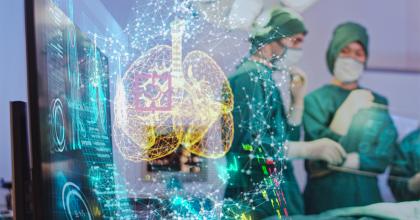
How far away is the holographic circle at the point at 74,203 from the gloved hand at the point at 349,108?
1.99 feet

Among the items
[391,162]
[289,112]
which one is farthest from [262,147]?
[391,162]

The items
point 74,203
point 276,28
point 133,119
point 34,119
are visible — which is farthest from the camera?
point 276,28

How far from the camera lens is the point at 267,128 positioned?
1.04 m

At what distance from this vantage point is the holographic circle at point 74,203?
0.77 m

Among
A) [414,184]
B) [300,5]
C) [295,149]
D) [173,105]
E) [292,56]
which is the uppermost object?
[300,5]

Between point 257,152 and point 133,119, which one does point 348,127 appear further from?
point 133,119

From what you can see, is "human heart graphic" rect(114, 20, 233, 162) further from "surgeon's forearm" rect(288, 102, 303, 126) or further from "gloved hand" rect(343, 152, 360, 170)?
"gloved hand" rect(343, 152, 360, 170)

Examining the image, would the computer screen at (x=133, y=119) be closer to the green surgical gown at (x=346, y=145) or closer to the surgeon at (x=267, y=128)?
the surgeon at (x=267, y=128)

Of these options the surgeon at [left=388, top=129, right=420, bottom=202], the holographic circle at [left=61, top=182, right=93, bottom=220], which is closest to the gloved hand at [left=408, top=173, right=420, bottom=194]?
the surgeon at [left=388, top=129, right=420, bottom=202]

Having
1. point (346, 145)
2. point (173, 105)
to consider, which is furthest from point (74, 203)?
point (346, 145)

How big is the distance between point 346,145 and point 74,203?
0.65 meters

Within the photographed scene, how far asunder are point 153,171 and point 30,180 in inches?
11.3

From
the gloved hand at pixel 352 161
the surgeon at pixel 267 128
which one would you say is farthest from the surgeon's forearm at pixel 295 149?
the gloved hand at pixel 352 161

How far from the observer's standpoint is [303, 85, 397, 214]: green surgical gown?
112 centimetres
